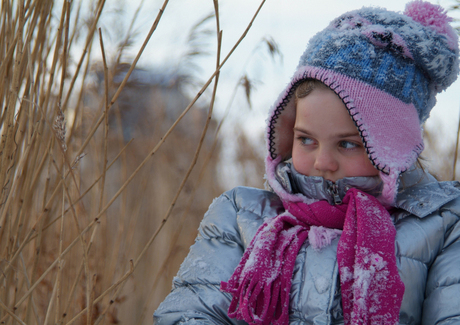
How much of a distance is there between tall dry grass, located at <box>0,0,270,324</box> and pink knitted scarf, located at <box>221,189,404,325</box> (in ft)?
0.91

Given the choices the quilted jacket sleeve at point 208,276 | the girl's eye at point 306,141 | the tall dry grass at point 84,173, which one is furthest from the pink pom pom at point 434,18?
A: the quilted jacket sleeve at point 208,276

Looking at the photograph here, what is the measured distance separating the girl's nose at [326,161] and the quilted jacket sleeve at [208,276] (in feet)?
1.08

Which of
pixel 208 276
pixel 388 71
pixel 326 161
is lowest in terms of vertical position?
pixel 208 276

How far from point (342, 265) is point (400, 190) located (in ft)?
1.10

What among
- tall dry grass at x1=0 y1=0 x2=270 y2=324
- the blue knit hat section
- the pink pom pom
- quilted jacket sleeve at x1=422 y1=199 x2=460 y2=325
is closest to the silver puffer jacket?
quilted jacket sleeve at x1=422 y1=199 x2=460 y2=325

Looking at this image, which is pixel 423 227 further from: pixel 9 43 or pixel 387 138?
pixel 9 43

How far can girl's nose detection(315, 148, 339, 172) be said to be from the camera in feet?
3.39

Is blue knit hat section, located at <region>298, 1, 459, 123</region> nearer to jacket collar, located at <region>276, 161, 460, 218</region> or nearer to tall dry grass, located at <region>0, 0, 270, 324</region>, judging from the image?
jacket collar, located at <region>276, 161, 460, 218</region>

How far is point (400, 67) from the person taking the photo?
3.44 ft

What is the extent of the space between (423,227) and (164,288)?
1.47m

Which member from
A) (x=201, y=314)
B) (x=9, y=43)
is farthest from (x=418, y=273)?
(x=9, y=43)

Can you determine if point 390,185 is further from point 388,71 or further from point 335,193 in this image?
point 388,71

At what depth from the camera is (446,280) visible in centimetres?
91

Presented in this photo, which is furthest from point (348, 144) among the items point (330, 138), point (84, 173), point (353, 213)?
point (84, 173)
